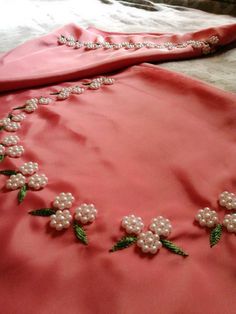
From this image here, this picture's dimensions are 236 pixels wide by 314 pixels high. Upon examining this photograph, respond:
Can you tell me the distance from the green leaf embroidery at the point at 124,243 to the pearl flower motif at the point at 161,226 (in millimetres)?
31

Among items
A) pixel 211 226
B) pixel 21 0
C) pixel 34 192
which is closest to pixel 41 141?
pixel 34 192

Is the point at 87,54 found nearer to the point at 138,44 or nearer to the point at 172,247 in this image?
the point at 138,44

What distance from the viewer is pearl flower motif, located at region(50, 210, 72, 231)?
1.53 ft

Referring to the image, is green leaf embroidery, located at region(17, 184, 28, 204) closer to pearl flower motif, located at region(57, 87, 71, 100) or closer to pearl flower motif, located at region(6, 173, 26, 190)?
pearl flower motif, located at region(6, 173, 26, 190)

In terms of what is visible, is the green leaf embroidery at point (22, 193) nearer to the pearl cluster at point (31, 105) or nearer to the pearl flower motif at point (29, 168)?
the pearl flower motif at point (29, 168)

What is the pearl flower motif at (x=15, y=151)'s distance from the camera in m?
0.60

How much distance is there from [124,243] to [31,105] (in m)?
0.44

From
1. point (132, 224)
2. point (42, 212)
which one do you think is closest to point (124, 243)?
point (132, 224)

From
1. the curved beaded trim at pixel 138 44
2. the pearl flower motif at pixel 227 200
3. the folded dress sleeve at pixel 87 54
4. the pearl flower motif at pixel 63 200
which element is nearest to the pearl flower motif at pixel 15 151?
the pearl flower motif at pixel 63 200

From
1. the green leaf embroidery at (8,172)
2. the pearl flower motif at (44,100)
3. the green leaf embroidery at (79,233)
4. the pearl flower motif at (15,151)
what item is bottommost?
the green leaf embroidery at (79,233)

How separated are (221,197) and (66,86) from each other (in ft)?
1.63

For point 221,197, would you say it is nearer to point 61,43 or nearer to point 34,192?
point 34,192

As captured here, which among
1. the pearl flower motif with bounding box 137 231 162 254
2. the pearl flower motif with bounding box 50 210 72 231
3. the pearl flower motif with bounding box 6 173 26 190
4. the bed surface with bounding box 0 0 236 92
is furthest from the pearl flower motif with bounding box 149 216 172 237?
the bed surface with bounding box 0 0 236 92

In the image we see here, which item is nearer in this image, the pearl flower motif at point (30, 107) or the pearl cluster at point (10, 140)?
the pearl cluster at point (10, 140)
